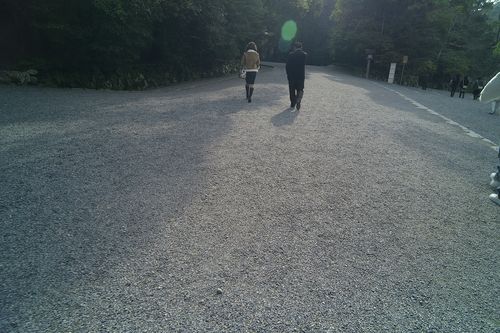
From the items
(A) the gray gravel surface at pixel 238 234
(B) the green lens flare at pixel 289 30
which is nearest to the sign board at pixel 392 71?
(B) the green lens flare at pixel 289 30

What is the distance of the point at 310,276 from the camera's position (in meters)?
2.31

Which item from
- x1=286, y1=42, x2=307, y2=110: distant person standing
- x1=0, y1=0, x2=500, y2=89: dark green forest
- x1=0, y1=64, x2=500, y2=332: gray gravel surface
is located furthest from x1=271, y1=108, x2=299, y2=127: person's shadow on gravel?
x1=0, y1=0, x2=500, y2=89: dark green forest

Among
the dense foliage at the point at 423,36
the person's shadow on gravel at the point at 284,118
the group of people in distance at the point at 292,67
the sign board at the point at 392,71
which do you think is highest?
the dense foliage at the point at 423,36

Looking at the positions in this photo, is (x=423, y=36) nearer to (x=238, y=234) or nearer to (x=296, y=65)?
(x=296, y=65)

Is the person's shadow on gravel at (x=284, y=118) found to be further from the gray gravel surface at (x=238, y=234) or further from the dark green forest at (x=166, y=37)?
the dark green forest at (x=166, y=37)

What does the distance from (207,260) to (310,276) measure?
3.04ft

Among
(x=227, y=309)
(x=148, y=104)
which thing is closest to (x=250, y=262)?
(x=227, y=309)

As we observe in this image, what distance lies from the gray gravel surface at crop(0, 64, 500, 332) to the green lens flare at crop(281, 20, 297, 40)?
38.4 metres

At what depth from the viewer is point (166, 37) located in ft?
50.7

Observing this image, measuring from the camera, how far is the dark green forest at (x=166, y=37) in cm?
1191

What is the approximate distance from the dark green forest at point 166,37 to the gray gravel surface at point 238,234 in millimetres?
8211

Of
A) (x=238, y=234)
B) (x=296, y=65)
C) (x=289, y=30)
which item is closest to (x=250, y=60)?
(x=296, y=65)

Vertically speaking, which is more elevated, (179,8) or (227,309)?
(179,8)

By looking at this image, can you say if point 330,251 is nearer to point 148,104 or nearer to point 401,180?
point 401,180
